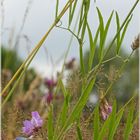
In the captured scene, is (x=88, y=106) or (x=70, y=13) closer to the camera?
(x=70, y=13)

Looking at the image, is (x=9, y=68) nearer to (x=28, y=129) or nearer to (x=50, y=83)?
(x=50, y=83)

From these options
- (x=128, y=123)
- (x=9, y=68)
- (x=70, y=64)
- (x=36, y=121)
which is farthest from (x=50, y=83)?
(x=128, y=123)

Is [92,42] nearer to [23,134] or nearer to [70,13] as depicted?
[70,13]

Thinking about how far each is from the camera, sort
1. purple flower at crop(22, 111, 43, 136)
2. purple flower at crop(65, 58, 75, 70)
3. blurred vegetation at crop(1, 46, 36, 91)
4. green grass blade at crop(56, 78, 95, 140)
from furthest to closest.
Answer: purple flower at crop(65, 58, 75, 70)
blurred vegetation at crop(1, 46, 36, 91)
purple flower at crop(22, 111, 43, 136)
green grass blade at crop(56, 78, 95, 140)

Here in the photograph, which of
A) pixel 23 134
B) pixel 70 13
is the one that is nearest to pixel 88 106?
pixel 23 134

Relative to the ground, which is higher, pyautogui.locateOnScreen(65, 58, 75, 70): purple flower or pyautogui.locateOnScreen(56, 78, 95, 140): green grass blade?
pyautogui.locateOnScreen(65, 58, 75, 70): purple flower

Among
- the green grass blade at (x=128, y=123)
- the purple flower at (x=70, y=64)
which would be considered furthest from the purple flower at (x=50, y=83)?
the green grass blade at (x=128, y=123)

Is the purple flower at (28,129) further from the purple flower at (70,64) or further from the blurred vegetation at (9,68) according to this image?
the purple flower at (70,64)

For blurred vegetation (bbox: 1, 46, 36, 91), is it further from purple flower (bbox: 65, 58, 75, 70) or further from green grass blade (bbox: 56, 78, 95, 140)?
green grass blade (bbox: 56, 78, 95, 140)

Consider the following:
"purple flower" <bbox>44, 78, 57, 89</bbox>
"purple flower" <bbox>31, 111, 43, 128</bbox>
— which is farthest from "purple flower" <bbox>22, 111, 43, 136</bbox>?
"purple flower" <bbox>44, 78, 57, 89</bbox>

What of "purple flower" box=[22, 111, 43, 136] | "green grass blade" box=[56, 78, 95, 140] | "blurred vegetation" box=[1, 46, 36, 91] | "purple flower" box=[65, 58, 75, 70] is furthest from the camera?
"purple flower" box=[65, 58, 75, 70]

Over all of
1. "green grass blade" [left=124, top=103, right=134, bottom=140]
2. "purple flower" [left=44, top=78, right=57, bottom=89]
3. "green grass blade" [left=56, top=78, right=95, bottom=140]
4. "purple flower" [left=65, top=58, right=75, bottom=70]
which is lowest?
"green grass blade" [left=124, top=103, right=134, bottom=140]
